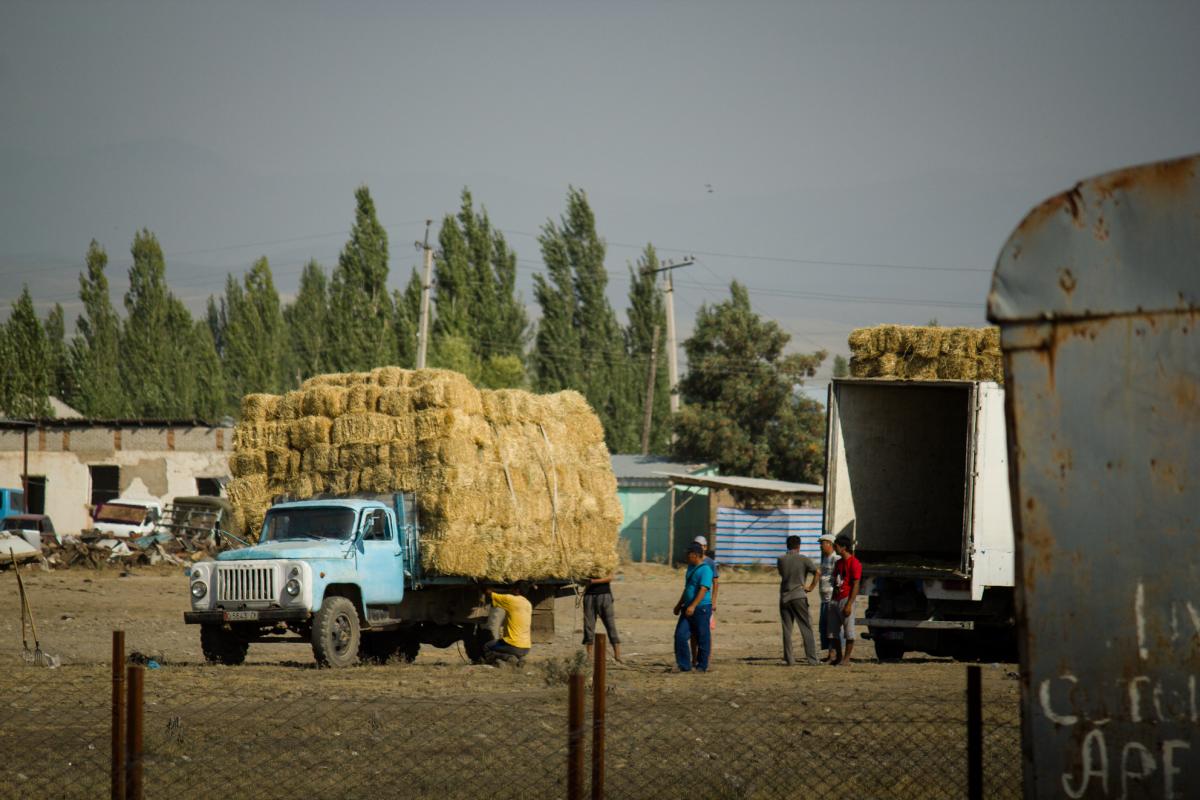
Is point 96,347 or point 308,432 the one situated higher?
point 96,347

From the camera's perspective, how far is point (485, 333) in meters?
66.2

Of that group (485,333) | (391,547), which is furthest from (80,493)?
(391,547)

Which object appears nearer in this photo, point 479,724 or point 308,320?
point 479,724

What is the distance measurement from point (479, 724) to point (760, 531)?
103ft

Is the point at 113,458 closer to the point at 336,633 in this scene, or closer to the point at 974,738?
the point at 336,633

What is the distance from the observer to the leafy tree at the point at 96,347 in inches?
2857

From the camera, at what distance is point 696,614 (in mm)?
16891

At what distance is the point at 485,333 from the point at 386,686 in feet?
169

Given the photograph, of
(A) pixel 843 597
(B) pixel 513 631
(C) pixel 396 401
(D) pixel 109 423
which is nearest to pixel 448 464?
(C) pixel 396 401

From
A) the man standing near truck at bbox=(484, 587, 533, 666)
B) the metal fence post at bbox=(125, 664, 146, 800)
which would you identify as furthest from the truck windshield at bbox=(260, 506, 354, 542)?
the metal fence post at bbox=(125, 664, 146, 800)

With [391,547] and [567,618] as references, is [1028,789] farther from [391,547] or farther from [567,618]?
[567,618]

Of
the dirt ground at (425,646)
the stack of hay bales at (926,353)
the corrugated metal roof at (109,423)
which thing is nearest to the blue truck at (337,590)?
the dirt ground at (425,646)

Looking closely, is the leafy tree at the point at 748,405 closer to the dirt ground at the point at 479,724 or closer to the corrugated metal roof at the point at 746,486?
the corrugated metal roof at the point at 746,486

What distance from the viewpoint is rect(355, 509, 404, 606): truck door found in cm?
1831
